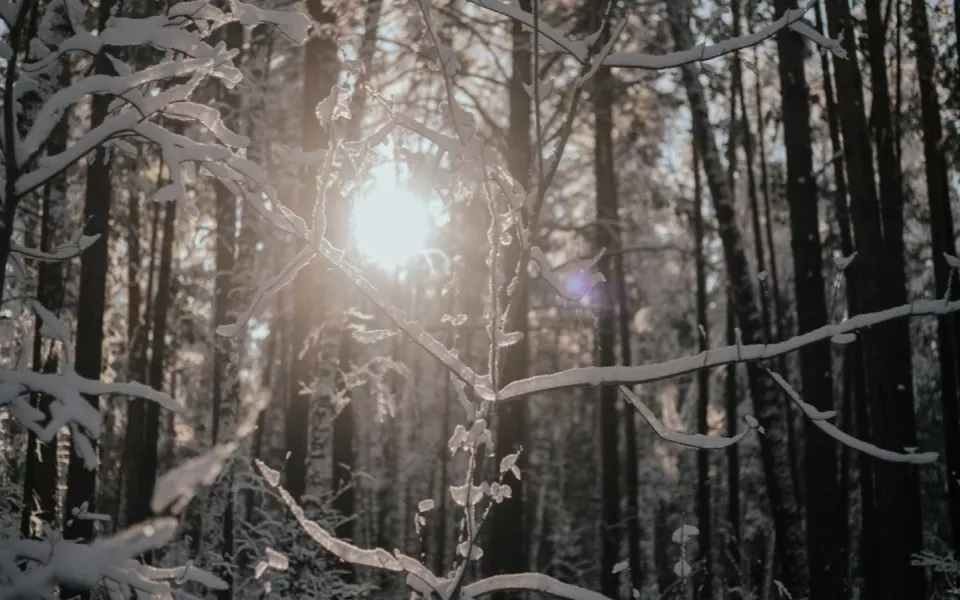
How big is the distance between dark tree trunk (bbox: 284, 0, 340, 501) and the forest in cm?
5

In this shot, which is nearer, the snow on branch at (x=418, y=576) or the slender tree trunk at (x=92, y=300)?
the snow on branch at (x=418, y=576)

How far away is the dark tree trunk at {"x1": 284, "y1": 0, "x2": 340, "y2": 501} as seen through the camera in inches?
419

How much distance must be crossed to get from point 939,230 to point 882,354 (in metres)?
3.89

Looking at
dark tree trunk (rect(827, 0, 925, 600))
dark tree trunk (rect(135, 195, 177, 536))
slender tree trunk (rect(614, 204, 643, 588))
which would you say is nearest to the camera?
dark tree trunk (rect(827, 0, 925, 600))

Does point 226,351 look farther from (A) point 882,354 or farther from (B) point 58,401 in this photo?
(A) point 882,354

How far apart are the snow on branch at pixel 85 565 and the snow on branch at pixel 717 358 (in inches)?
51.4

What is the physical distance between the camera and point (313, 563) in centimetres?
886

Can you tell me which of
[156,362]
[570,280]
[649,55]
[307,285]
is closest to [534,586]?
[570,280]

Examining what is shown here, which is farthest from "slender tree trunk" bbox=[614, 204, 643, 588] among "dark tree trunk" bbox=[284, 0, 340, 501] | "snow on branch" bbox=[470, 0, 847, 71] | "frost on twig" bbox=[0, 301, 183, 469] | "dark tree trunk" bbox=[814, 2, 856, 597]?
"snow on branch" bbox=[470, 0, 847, 71]

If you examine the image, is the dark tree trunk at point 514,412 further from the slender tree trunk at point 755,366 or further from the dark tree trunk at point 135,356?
the dark tree trunk at point 135,356

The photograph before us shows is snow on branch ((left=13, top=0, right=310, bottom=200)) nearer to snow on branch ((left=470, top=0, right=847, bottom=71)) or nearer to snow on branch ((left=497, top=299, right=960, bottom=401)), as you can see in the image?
snow on branch ((left=470, top=0, right=847, bottom=71))

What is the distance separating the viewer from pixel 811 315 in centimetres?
874

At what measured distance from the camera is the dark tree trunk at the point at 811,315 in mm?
8461

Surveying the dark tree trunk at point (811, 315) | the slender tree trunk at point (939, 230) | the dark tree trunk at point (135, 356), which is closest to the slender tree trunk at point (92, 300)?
the dark tree trunk at point (811, 315)
